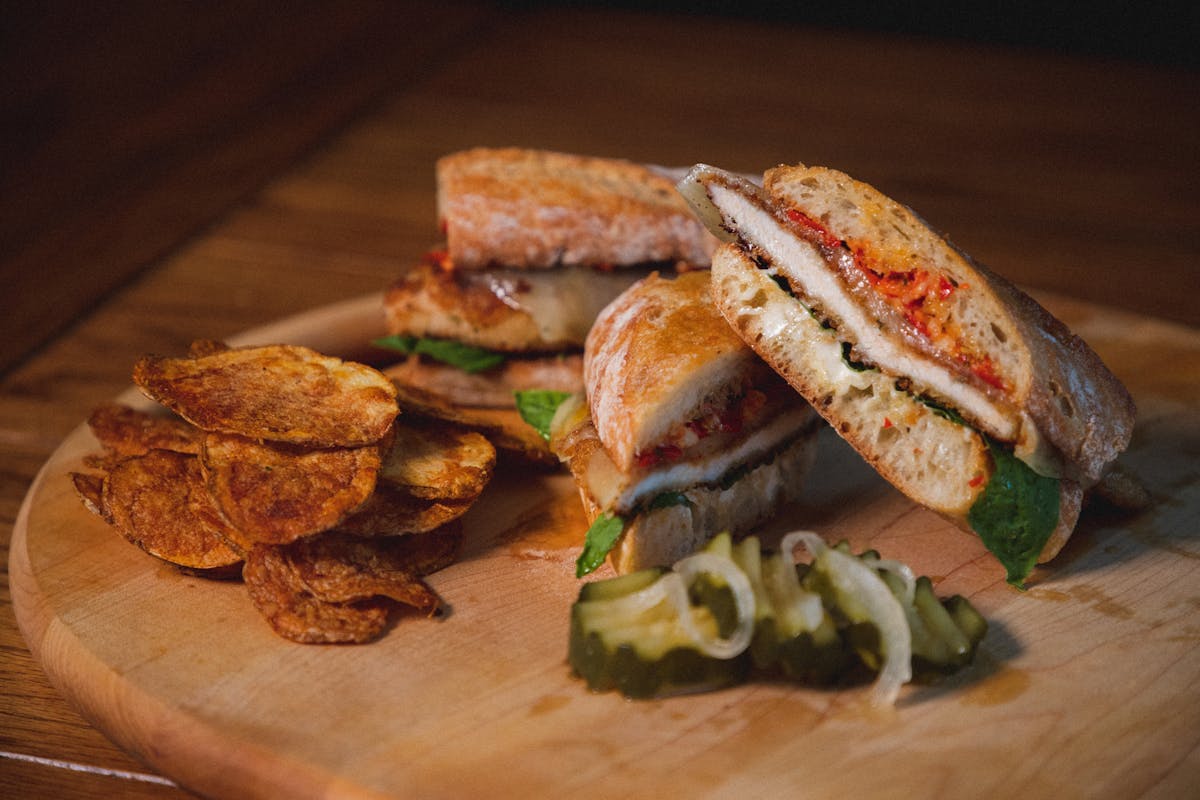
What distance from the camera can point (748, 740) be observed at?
2.68 meters

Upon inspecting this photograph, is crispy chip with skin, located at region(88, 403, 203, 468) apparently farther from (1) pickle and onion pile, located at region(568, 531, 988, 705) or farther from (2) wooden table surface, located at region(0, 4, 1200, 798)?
(1) pickle and onion pile, located at region(568, 531, 988, 705)

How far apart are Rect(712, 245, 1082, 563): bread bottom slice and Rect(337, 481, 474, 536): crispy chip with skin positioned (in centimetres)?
87

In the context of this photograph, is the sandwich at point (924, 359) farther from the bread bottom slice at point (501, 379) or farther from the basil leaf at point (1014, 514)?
the bread bottom slice at point (501, 379)

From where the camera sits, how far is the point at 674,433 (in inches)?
131

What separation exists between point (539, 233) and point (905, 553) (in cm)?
151

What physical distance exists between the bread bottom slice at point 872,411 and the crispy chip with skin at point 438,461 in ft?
2.41

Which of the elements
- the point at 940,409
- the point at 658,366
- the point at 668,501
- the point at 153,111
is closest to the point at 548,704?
the point at 668,501

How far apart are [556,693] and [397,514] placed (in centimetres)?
63

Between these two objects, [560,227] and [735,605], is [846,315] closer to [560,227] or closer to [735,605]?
[735,605]

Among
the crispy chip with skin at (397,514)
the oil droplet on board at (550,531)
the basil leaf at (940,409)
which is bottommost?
the oil droplet on board at (550,531)

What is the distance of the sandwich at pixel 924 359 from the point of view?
10.4ft

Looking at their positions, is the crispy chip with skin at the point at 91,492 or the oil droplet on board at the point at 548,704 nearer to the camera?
the oil droplet on board at the point at 548,704

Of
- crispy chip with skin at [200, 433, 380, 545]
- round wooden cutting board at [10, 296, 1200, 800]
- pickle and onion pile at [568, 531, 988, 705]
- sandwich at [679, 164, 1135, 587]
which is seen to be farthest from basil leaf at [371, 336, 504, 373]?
pickle and onion pile at [568, 531, 988, 705]

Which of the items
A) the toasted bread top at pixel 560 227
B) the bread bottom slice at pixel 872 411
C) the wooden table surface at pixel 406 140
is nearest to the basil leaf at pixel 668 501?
the bread bottom slice at pixel 872 411
